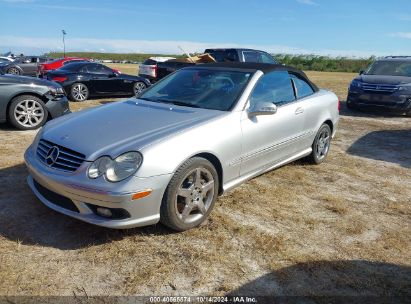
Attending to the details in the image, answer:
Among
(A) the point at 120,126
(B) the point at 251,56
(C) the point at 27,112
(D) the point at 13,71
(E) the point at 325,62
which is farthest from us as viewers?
A: (E) the point at 325,62

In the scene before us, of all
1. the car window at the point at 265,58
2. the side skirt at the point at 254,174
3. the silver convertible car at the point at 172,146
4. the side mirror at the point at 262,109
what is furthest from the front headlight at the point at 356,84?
the side mirror at the point at 262,109

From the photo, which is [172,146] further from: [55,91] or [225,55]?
[225,55]

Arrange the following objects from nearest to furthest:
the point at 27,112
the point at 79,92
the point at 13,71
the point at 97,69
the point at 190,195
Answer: the point at 190,195 < the point at 27,112 < the point at 79,92 < the point at 97,69 < the point at 13,71

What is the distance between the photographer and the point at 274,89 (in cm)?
479

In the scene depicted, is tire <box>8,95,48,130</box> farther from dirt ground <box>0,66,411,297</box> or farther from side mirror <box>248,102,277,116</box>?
side mirror <box>248,102,277,116</box>

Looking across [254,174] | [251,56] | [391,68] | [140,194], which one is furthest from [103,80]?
[140,194]

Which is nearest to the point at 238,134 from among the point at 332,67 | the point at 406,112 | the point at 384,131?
the point at 384,131

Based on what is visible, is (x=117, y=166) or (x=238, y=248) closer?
(x=117, y=166)

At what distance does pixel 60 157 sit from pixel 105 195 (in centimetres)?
66

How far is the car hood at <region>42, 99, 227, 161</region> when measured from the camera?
333 cm

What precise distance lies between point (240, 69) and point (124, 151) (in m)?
2.08

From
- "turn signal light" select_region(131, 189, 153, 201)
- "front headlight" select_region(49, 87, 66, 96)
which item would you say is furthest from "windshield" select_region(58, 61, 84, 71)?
"turn signal light" select_region(131, 189, 153, 201)

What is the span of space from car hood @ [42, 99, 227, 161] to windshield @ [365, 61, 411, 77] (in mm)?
9395

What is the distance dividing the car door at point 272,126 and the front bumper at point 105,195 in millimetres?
1226
